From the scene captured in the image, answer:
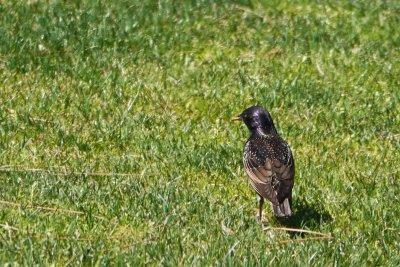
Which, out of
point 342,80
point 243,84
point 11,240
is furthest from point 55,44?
Result: point 11,240

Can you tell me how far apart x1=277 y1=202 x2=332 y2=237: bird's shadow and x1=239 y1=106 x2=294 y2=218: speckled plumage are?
0.26m

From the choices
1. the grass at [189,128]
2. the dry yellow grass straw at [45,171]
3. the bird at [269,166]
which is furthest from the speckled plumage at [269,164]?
the dry yellow grass straw at [45,171]

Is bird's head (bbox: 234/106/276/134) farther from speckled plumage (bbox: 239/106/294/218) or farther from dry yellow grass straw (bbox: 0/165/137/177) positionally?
Answer: dry yellow grass straw (bbox: 0/165/137/177)

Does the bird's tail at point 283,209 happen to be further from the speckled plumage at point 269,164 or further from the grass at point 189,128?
the grass at point 189,128

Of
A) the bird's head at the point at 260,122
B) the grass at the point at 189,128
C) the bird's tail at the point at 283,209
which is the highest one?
the bird's head at the point at 260,122

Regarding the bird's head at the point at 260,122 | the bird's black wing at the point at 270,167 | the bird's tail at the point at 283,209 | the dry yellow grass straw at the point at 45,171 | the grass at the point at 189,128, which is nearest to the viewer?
the grass at the point at 189,128

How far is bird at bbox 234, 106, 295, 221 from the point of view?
8.23 meters

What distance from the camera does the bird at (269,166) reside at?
8234 mm

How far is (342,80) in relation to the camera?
38.5 ft

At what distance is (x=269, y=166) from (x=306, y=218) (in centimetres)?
48

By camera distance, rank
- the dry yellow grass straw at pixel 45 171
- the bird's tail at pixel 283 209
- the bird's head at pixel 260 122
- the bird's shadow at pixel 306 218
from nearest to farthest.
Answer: the bird's tail at pixel 283 209 < the bird's shadow at pixel 306 218 < the dry yellow grass straw at pixel 45 171 < the bird's head at pixel 260 122

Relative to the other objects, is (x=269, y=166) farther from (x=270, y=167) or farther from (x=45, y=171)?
(x=45, y=171)

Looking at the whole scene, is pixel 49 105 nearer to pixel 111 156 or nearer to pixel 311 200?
pixel 111 156

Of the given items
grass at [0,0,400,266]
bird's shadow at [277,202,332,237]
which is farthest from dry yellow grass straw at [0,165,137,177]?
bird's shadow at [277,202,332,237]
